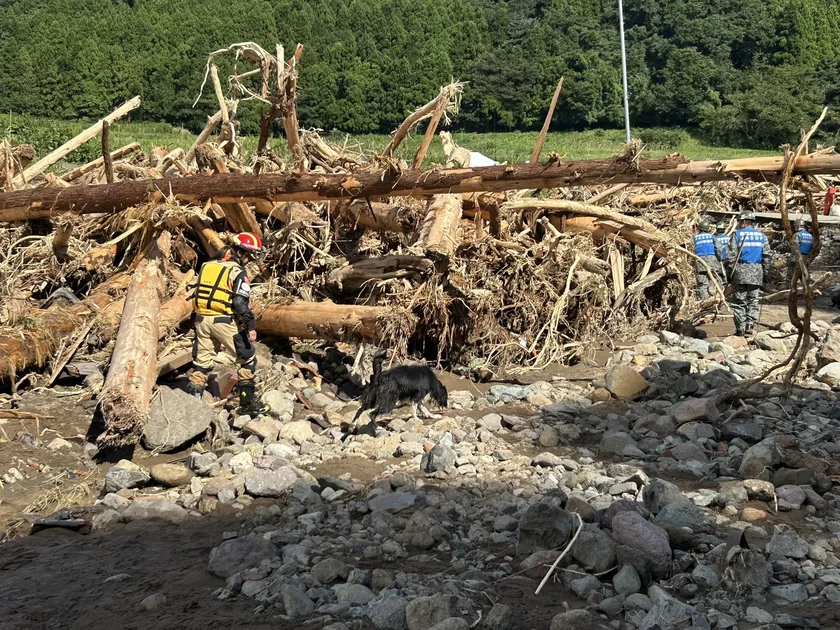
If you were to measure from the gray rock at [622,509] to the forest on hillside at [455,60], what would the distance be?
40.8 metres

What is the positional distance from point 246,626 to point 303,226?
5456 mm

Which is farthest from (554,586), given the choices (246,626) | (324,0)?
(324,0)

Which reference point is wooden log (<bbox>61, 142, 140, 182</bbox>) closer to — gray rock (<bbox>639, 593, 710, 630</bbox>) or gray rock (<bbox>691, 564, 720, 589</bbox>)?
gray rock (<bbox>691, 564, 720, 589</bbox>)

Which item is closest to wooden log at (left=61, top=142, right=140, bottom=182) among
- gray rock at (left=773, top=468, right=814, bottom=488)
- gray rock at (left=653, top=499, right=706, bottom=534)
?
gray rock at (left=653, top=499, right=706, bottom=534)

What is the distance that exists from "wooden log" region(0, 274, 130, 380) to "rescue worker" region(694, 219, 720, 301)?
6672 millimetres

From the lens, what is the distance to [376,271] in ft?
25.3

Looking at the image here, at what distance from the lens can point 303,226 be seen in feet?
27.6

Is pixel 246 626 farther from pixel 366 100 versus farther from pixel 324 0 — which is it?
pixel 324 0

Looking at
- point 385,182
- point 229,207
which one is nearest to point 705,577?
point 385,182

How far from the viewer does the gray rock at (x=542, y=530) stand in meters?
3.97

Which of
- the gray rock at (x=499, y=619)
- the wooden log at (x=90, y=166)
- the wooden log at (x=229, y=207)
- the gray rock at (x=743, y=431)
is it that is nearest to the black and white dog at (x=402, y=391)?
the gray rock at (x=743, y=431)

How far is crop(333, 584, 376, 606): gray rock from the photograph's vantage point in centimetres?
358

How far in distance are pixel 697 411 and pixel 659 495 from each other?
170cm

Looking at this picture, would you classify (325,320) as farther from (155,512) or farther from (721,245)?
(721,245)
